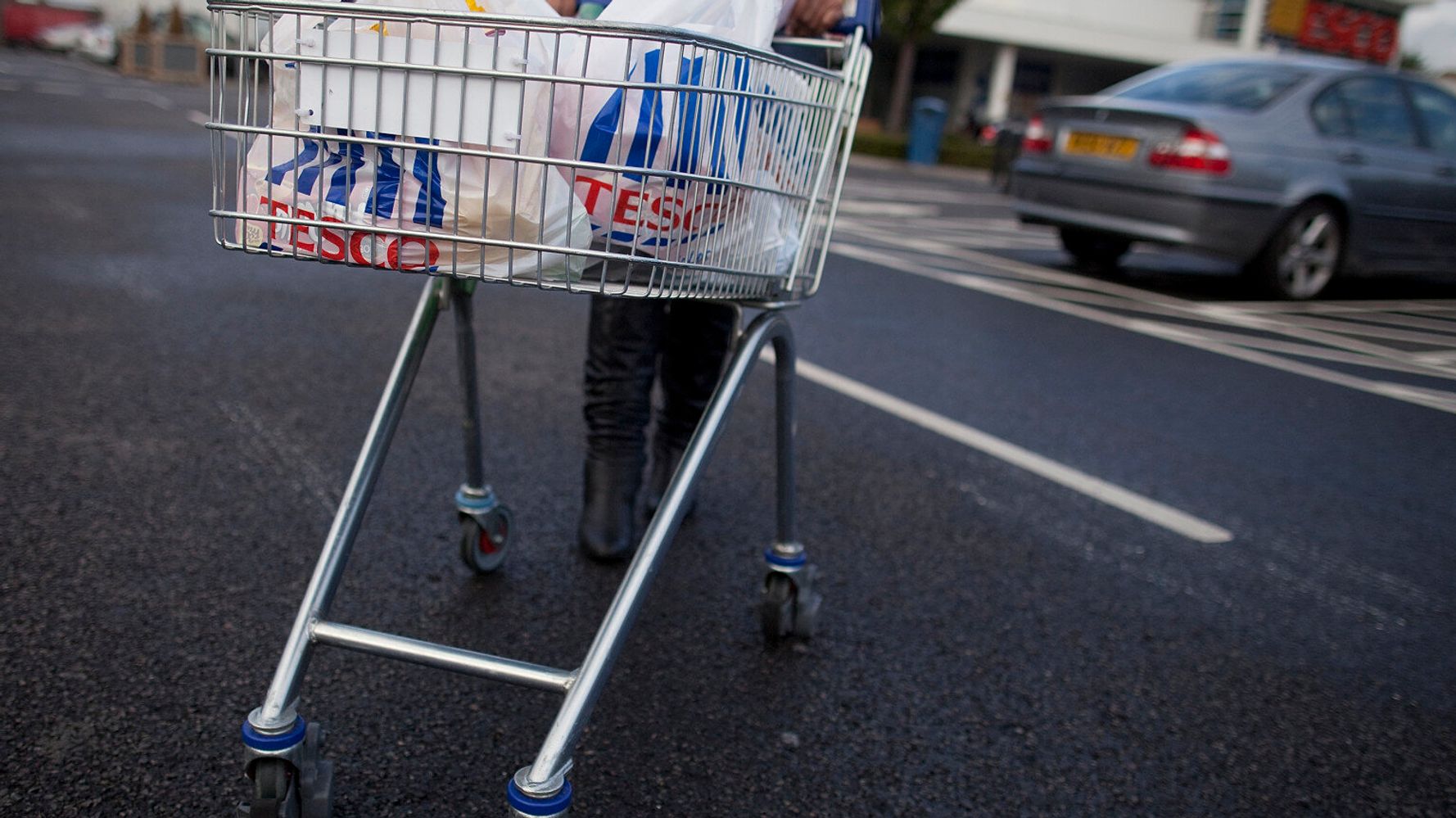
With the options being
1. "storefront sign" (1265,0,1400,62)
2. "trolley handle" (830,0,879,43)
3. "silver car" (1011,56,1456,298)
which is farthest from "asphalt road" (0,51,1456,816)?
"storefront sign" (1265,0,1400,62)

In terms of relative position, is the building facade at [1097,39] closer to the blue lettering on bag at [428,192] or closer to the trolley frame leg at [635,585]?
the trolley frame leg at [635,585]

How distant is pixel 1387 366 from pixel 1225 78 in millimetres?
2665

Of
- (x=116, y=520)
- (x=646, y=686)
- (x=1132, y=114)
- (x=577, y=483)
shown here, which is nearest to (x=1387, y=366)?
(x=1132, y=114)

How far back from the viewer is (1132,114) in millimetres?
7422

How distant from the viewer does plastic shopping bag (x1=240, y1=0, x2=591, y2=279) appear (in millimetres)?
1439

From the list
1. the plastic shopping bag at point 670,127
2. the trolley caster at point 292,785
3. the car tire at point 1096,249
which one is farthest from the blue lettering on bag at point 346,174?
the car tire at point 1096,249

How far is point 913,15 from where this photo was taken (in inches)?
928

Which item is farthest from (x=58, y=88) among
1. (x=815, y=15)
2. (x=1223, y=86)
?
(x=815, y=15)

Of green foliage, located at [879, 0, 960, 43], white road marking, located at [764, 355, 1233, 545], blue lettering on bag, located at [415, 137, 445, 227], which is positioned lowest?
white road marking, located at [764, 355, 1233, 545]

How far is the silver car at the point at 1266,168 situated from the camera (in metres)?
7.18

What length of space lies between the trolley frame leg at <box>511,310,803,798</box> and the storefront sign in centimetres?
4074

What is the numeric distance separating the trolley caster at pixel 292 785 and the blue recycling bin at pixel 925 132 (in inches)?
900

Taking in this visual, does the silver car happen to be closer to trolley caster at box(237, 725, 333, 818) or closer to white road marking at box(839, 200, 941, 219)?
white road marking at box(839, 200, 941, 219)

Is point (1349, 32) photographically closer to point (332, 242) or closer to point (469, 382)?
point (469, 382)
